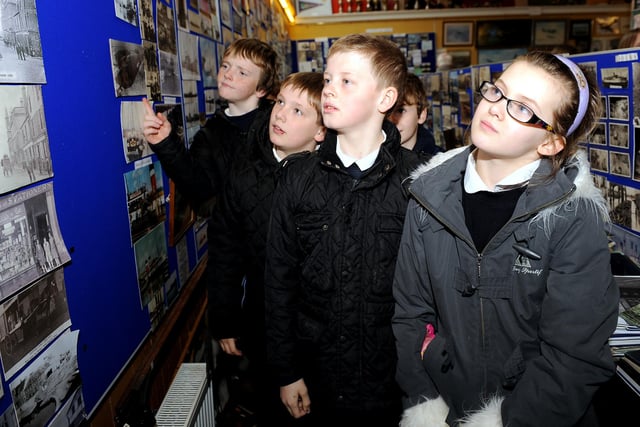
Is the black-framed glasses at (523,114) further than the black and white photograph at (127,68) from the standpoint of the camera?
No

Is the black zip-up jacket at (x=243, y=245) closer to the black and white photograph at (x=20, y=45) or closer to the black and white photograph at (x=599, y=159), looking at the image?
the black and white photograph at (x=20, y=45)

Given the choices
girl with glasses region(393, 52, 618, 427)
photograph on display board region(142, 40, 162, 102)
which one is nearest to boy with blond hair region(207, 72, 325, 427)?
photograph on display board region(142, 40, 162, 102)

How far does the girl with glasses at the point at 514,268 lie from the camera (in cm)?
126

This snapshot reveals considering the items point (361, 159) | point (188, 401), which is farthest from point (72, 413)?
point (361, 159)

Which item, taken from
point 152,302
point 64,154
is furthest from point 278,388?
point 64,154

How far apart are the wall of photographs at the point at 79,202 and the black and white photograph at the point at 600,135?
6.55ft

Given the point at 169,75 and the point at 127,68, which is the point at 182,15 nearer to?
the point at 169,75

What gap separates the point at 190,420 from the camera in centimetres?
163

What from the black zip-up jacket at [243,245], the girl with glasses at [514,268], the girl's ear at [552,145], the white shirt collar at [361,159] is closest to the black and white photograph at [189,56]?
the black zip-up jacket at [243,245]

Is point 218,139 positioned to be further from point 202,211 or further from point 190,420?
point 190,420

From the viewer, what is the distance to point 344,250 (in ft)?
5.21

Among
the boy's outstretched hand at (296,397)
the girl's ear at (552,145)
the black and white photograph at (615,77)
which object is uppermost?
the black and white photograph at (615,77)

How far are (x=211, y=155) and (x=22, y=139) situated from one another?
1.33m

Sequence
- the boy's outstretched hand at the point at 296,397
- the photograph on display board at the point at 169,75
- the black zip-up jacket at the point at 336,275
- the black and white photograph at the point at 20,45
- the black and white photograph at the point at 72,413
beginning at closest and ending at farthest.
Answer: the black and white photograph at the point at 20,45, the black and white photograph at the point at 72,413, the black zip-up jacket at the point at 336,275, the boy's outstretched hand at the point at 296,397, the photograph on display board at the point at 169,75
